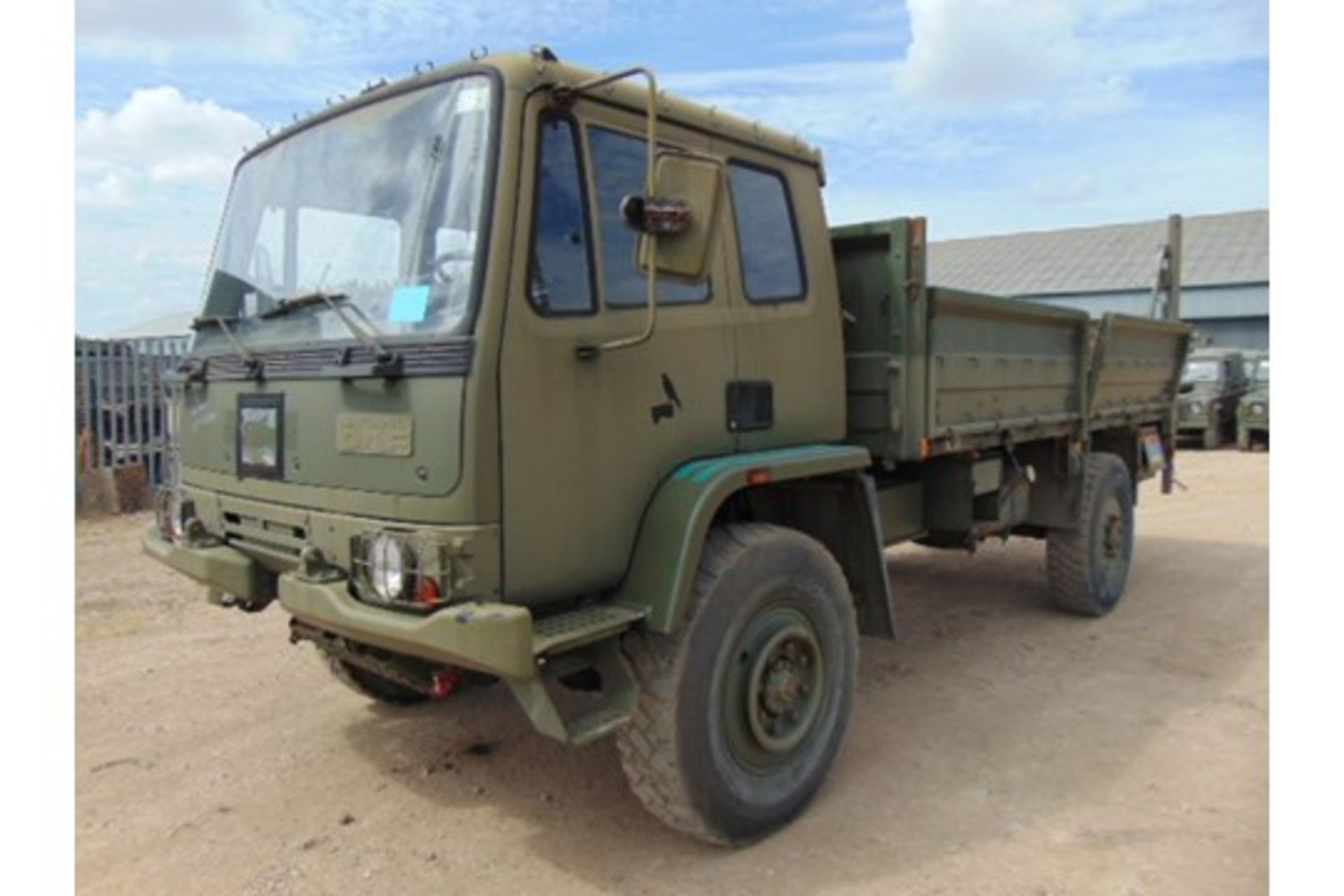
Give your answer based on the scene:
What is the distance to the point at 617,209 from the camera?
3354 millimetres

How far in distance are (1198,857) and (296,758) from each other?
3.55 meters

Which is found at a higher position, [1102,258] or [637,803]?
[1102,258]

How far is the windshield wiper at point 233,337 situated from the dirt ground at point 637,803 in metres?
1.69

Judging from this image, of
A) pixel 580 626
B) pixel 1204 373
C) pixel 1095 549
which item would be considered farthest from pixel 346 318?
pixel 1204 373

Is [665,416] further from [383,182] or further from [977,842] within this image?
[977,842]

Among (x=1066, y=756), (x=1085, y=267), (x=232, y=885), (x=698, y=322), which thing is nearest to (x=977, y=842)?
(x=1066, y=756)

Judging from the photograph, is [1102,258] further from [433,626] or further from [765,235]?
[433,626]

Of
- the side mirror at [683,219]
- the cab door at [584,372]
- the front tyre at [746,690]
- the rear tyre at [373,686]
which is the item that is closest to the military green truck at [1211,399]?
the front tyre at [746,690]

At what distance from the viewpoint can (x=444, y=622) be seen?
2.81 m

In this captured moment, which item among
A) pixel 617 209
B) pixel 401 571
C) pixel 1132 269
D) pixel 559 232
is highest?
pixel 1132 269

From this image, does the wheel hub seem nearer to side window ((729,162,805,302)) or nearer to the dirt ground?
the dirt ground

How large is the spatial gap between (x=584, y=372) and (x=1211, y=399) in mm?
19482

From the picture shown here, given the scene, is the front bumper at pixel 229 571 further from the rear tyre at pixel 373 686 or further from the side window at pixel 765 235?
the side window at pixel 765 235

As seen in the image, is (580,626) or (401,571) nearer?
(401,571)
